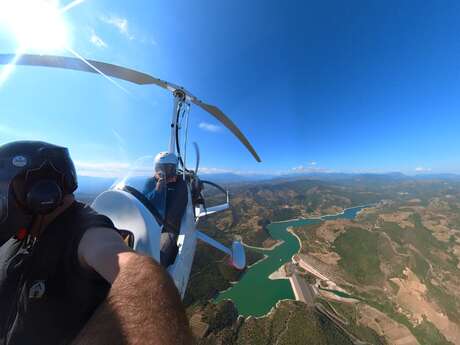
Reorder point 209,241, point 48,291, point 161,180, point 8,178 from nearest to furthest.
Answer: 1. point 48,291
2. point 8,178
3. point 161,180
4. point 209,241

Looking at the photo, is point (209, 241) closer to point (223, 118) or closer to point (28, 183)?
point (223, 118)

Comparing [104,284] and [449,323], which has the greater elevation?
[104,284]

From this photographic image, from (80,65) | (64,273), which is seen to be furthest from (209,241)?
(80,65)

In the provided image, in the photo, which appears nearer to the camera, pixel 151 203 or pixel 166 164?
pixel 151 203

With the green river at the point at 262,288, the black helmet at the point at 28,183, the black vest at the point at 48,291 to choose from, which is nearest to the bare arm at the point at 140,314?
the black vest at the point at 48,291

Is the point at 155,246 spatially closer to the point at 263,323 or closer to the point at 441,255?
the point at 263,323

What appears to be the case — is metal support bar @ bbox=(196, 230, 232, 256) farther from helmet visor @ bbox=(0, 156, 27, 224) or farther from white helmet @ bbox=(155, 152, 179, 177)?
helmet visor @ bbox=(0, 156, 27, 224)

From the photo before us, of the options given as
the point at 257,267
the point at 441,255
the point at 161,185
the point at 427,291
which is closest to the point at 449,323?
the point at 427,291
